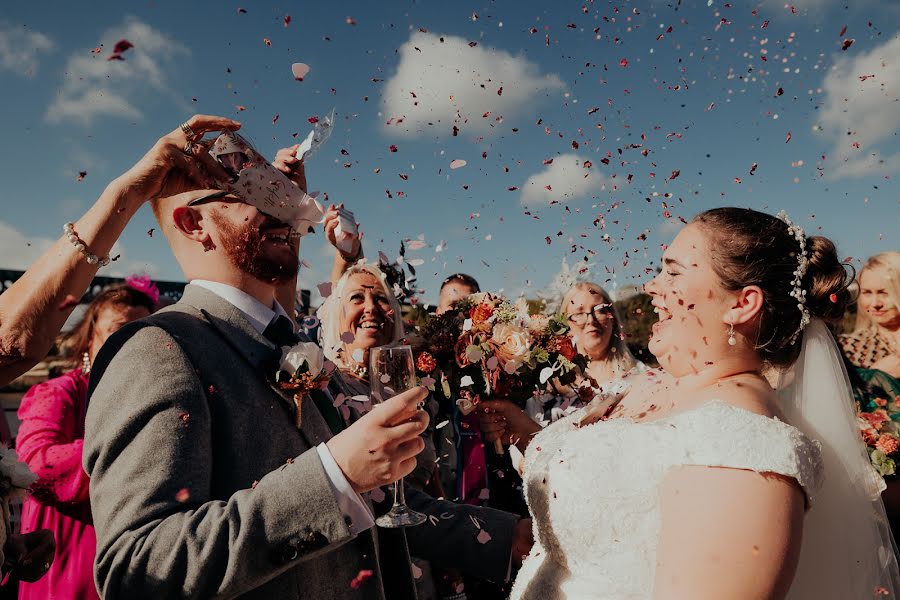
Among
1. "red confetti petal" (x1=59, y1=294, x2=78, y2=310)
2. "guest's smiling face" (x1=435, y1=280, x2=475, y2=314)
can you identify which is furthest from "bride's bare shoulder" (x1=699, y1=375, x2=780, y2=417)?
"guest's smiling face" (x1=435, y1=280, x2=475, y2=314)

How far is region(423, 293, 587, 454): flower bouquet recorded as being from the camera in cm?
412

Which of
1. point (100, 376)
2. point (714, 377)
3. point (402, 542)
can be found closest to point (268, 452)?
point (100, 376)

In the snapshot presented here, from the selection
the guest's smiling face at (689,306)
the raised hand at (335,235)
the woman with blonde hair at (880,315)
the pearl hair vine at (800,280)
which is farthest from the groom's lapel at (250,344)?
the woman with blonde hair at (880,315)

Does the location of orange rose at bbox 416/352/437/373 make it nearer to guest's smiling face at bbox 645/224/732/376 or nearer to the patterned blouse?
guest's smiling face at bbox 645/224/732/376

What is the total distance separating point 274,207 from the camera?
8.59 feet

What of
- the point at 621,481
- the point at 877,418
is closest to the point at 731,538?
the point at 621,481

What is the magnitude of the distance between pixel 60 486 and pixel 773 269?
4.41 meters

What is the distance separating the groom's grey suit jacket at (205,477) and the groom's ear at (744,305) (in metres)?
1.81

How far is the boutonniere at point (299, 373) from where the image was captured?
2271mm

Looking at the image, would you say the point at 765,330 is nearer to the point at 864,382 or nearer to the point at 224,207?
the point at 224,207

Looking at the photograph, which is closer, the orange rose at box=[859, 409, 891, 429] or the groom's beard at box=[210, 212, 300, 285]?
the groom's beard at box=[210, 212, 300, 285]

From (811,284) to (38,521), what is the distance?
4.92m

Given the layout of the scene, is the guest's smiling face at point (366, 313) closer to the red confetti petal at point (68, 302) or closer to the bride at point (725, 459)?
the bride at point (725, 459)

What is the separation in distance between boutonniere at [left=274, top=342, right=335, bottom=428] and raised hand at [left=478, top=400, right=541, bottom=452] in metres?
2.08
